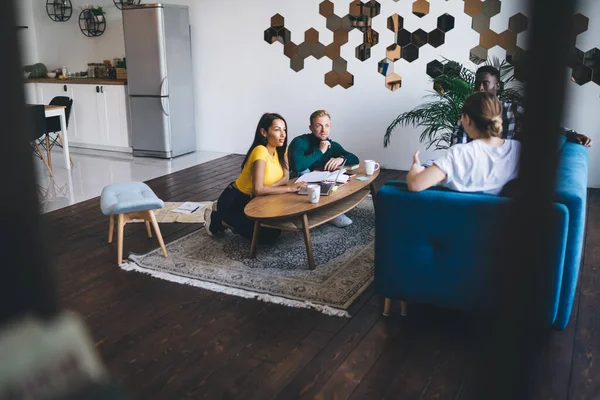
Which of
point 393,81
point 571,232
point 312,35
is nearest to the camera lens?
point 571,232

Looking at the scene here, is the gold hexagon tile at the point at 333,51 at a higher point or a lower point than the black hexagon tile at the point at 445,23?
lower

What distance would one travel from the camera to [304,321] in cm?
256

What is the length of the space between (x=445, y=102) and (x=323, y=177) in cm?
217

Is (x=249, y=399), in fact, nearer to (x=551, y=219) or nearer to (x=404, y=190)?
(x=404, y=190)

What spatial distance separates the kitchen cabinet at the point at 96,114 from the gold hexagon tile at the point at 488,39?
4102 millimetres

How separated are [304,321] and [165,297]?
0.77 meters

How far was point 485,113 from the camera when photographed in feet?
7.77

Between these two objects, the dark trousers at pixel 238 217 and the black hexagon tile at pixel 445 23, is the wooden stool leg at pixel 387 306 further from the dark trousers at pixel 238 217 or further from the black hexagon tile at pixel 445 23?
the black hexagon tile at pixel 445 23

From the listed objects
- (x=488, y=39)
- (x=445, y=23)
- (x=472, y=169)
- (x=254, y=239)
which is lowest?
(x=254, y=239)

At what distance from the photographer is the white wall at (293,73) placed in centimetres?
538

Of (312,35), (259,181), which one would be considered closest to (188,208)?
(259,181)

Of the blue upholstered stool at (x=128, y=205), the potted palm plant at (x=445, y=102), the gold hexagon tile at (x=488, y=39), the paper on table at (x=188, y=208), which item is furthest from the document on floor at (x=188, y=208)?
the gold hexagon tile at (x=488, y=39)

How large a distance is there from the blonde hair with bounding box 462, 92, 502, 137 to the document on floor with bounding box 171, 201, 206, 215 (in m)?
2.53

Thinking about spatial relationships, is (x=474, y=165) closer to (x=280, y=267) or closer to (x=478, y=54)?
(x=280, y=267)
